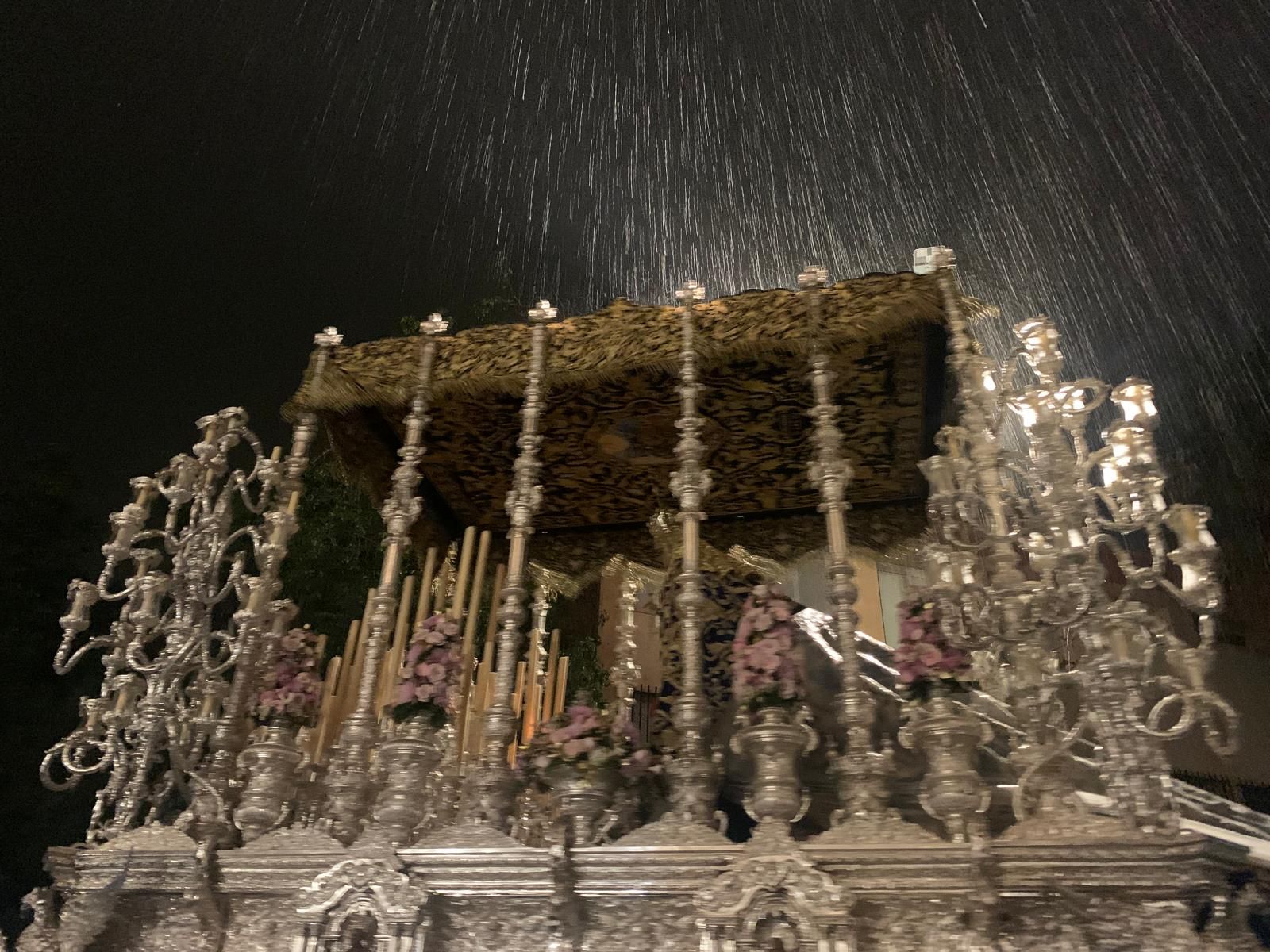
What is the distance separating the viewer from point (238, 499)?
8.23 metres

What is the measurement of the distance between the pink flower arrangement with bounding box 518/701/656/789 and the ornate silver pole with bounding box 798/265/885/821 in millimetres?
827

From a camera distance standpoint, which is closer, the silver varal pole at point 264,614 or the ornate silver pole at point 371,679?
the ornate silver pole at point 371,679

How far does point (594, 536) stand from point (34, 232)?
5.18 meters

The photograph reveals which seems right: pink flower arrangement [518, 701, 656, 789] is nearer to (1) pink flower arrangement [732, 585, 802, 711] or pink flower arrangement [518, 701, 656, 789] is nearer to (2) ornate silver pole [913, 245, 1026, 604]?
(1) pink flower arrangement [732, 585, 802, 711]

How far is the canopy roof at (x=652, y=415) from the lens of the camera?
4.19 meters

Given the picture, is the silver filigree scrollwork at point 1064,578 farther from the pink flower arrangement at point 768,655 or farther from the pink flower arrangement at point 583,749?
the pink flower arrangement at point 583,749

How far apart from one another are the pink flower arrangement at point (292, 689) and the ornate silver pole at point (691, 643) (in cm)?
177

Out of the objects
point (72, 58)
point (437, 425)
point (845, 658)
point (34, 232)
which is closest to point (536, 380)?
point (437, 425)

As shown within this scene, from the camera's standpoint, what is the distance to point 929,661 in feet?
10.1

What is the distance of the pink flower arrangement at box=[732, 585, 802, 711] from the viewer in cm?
317

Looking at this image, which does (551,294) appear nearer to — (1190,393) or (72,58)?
(72,58)

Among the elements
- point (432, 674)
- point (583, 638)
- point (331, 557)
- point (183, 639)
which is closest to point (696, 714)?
point (432, 674)

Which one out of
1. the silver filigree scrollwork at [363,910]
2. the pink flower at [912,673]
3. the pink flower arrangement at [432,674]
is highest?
the pink flower arrangement at [432,674]

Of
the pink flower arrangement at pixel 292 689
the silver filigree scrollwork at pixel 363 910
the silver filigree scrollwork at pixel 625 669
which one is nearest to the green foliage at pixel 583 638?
the silver filigree scrollwork at pixel 625 669
